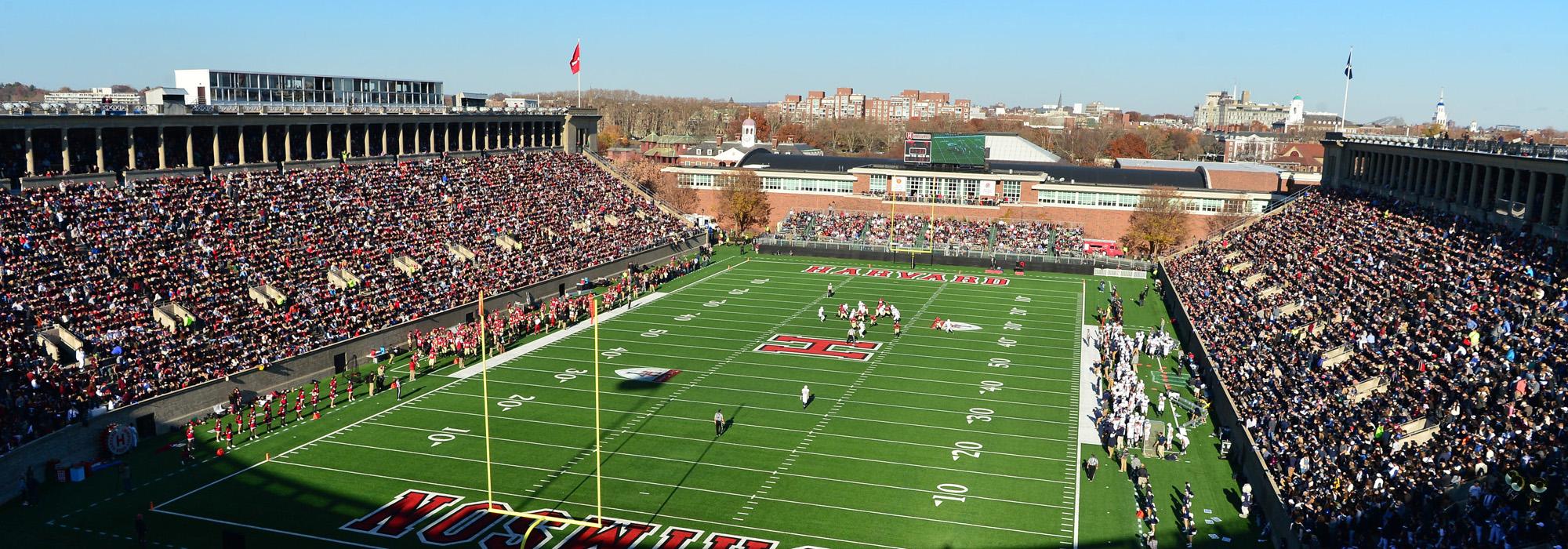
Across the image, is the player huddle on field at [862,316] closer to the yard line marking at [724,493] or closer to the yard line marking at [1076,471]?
the yard line marking at [1076,471]

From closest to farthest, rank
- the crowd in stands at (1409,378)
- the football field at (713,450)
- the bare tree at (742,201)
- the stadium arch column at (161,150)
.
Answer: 1. the crowd in stands at (1409,378)
2. the football field at (713,450)
3. the stadium arch column at (161,150)
4. the bare tree at (742,201)

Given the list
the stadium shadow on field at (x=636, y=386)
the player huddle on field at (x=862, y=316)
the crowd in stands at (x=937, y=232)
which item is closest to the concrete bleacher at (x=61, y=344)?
the stadium shadow on field at (x=636, y=386)

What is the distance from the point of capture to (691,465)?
81.3ft

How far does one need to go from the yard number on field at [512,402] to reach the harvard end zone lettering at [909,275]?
26330 mm

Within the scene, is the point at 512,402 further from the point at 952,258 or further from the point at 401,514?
the point at 952,258

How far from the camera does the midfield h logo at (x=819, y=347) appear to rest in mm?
36469

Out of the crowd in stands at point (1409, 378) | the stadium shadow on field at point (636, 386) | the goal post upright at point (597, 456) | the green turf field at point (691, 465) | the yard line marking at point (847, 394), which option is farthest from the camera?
the stadium shadow on field at point (636, 386)

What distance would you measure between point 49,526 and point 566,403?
478 inches

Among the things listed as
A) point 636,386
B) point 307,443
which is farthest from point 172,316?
point 636,386

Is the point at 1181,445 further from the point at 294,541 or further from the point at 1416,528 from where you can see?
the point at 294,541

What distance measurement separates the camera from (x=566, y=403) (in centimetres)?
2967

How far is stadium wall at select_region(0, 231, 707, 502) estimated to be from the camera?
23.1 metres

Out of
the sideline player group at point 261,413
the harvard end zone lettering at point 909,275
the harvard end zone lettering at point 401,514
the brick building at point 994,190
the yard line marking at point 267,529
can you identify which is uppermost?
the brick building at point 994,190

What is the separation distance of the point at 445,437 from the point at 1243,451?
19035 mm
